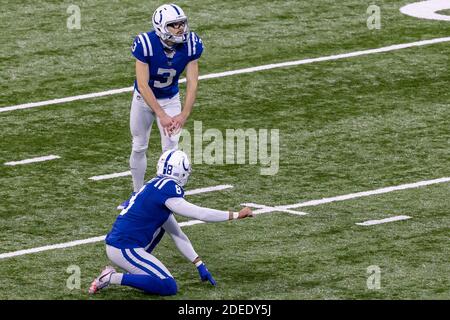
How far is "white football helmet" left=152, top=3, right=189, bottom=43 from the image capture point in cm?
1351

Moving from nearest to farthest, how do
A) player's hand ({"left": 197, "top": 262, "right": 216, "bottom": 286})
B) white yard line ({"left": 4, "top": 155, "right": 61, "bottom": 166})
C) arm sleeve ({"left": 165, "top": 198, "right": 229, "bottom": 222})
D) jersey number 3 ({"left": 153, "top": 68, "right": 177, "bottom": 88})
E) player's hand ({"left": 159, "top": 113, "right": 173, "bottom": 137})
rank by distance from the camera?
arm sleeve ({"left": 165, "top": 198, "right": 229, "bottom": 222})
player's hand ({"left": 197, "top": 262, "right": 216, "bottom": 286})
player's hand ({"left": 159, "top": 113, "right": 173, "bottom": 137})
jersey number 3 ({"left": 153, "top": 68, "right": 177, "bottom": 88})
white yard line ({"left": 4, "top": 155, "right": 61, "bottom": 166})

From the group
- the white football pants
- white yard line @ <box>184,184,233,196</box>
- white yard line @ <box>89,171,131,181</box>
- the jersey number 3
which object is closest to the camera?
the jersey number 3

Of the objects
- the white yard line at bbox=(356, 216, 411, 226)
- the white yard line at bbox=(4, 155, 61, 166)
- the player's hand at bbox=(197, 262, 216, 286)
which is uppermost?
the player's hand at bbox=(197, 262, 216, 286)

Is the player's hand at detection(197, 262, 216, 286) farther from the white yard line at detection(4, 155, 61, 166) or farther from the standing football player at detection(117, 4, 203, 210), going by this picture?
the white yard line at detection(4, 155, 61, 166)

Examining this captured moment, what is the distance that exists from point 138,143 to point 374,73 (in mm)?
4973

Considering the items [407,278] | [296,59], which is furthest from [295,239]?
[296,59]

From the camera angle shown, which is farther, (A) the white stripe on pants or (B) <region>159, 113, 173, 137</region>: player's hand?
(B) <region>159, 113, 173, 137</region>: player's hand

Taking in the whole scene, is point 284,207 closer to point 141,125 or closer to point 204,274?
point 141,125

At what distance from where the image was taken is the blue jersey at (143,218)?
1177 centimetres

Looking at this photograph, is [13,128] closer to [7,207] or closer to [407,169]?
[7,207]

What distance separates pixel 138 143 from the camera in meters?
14.2

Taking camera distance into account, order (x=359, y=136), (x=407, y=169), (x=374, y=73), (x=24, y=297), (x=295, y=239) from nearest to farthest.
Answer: (x=24, y=297) → (x=295, y=239) → (x=407, y=169) → (x=359, y=136) → (x=374, y=73)

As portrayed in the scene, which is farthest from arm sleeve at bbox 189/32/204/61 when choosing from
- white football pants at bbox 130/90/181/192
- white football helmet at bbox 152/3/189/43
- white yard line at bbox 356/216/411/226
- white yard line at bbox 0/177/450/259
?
white yard line at bbox 356/216/411/226

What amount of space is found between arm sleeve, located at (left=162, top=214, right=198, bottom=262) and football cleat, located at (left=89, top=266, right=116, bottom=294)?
593 mm
